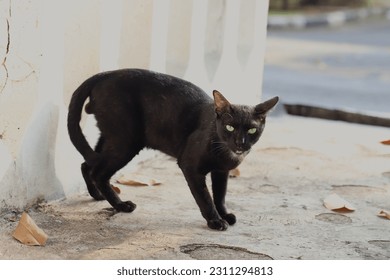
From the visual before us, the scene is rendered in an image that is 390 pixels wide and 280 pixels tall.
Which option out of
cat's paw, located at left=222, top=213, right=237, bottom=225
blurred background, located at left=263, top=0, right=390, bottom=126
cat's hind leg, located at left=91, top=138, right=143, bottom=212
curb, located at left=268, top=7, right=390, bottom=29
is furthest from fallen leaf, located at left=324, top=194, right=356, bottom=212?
curb, located at left=268, top=7, right=390, bottom=29

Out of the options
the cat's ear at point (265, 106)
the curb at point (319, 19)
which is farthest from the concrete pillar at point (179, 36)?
the curb at point (319, 19)

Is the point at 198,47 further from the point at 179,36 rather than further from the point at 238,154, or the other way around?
the point at 238,154

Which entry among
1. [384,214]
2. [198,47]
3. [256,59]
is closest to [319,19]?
[256,59]

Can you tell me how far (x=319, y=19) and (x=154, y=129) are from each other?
12.0 m

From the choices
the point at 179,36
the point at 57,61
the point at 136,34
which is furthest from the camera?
the point at 179,36

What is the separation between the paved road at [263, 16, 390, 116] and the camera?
8.33 m

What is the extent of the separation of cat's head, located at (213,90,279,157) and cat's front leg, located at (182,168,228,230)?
23 cm

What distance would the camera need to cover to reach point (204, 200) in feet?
12.8

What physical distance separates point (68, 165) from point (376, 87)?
562 centimetres

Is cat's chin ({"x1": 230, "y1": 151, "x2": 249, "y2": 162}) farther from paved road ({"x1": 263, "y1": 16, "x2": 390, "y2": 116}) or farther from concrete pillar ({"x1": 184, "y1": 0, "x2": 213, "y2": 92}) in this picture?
paved road ({"x1": 263, "y1": 16, "x2": 390, "y2": 116})

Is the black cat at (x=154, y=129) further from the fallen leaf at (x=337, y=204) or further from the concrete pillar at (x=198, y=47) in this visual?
the concrete pillar at (x=198, y=47)

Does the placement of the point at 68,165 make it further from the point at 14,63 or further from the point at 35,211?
the point at 14,63

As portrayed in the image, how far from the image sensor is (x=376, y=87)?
30.0 ft

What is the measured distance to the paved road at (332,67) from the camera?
8328mm
